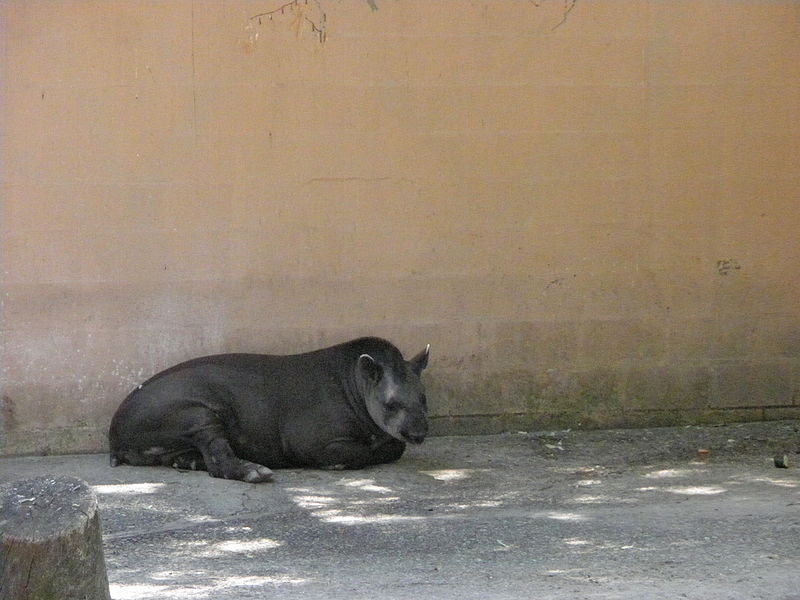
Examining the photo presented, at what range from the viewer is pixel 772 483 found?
734 cm

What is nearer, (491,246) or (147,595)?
(147,595)

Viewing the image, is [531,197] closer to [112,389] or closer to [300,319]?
[300,319]

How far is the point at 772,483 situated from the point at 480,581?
2551mm

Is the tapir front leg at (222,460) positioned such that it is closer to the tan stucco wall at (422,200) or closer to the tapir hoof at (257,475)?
the tapir hoof at (257,475)

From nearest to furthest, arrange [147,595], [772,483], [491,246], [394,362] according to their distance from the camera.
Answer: [147,595] → [772,483] → [394,362] → [491,246]

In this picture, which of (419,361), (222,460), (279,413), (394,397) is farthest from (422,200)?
(222,460)

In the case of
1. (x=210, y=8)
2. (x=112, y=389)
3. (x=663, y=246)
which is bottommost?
(x=112, y=389)

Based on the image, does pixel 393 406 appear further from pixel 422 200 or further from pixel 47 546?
pixel 47 546

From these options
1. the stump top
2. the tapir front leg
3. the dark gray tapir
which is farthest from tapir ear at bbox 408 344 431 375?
the stump top

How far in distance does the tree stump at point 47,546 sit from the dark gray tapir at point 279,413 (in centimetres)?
338

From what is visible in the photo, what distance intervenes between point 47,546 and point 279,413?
385 cm

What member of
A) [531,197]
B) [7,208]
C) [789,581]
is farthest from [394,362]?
[789,581]

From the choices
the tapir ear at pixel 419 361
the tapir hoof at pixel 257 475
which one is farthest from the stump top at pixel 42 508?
the tapir ear at pixel 419 361

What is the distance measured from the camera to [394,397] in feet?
26.2
